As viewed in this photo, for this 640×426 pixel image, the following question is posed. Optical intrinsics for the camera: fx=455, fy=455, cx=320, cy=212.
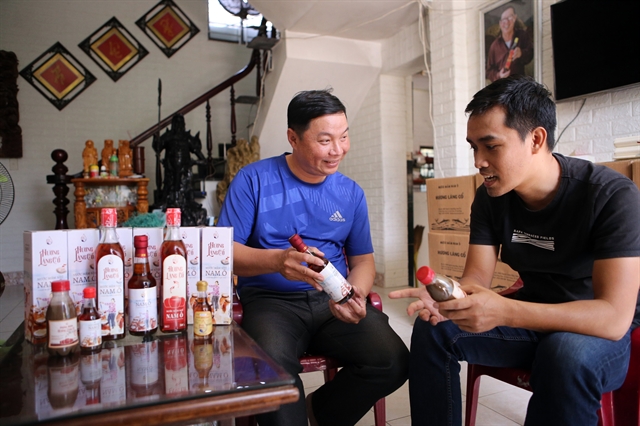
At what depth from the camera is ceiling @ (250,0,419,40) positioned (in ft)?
12.4

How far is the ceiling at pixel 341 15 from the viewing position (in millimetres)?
3783

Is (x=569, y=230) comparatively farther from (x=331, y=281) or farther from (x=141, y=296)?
(x=141, y=296)

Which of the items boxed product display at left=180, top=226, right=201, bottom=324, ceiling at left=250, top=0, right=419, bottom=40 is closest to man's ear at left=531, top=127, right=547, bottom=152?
boxed product display at left=180, top=226, right=201, bottom=324

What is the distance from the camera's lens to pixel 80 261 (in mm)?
1079

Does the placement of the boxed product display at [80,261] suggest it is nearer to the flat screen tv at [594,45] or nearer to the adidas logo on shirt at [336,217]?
the adidas logo on shirt at [336,217]

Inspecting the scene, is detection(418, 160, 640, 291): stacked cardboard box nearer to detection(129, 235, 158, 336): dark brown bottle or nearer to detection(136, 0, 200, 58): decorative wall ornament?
detection(129, 235, 158, 336): dark brown bottle

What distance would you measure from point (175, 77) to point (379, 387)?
5885 mm

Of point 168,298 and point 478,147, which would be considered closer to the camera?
point 168,298

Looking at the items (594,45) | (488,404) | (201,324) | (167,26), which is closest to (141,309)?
(201,324)

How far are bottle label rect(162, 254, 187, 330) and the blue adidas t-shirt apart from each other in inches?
18.9

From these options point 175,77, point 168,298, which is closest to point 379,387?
point 168,298

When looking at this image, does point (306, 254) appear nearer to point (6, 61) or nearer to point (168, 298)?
point (168, 298)

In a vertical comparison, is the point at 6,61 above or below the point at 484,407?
above

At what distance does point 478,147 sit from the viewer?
4.04 ft
